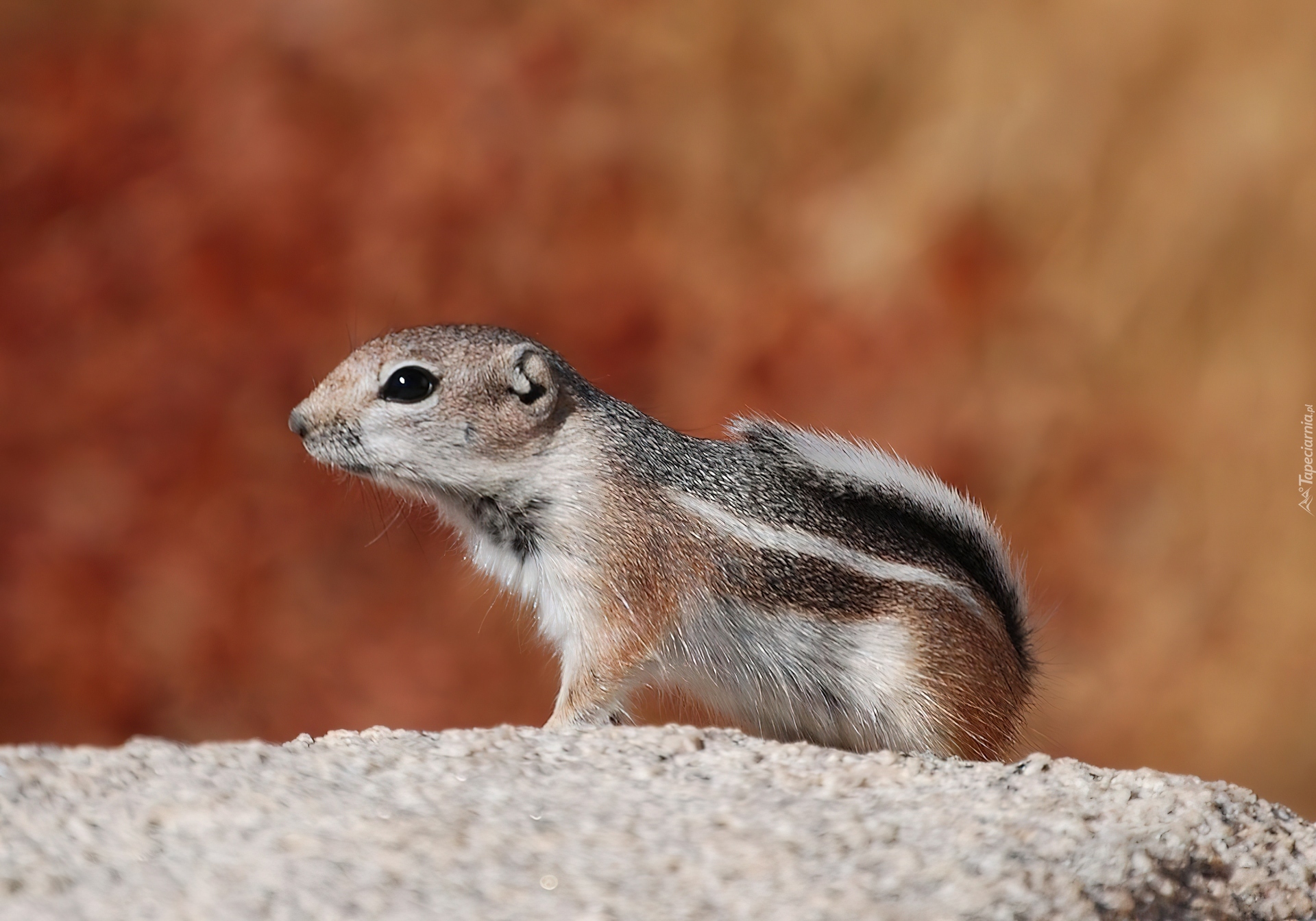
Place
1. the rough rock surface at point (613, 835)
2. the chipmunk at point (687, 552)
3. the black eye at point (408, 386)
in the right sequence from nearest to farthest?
the rough rock surface at point (613, 835)
the chipmunk at point (687, 552)
the black eye at point (408, 386)

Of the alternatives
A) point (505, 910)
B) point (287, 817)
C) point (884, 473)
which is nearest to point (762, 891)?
point (505, 910)

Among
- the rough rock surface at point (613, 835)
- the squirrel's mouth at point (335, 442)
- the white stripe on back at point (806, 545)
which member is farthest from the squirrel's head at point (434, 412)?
the rough rock surface at point (613, 835)

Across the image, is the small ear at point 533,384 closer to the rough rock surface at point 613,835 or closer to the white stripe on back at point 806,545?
the white stripe on back at point 806,545

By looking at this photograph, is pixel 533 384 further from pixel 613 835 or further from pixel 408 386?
pixel 613 835

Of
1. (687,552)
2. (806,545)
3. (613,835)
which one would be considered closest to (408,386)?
(687,552)

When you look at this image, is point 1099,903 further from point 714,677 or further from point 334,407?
point 334,407

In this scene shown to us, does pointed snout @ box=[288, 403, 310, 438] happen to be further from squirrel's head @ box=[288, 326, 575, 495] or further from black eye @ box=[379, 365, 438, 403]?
black eye @ box=[379, 365, 438, 403]

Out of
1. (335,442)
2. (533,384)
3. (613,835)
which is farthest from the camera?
(533,384)
